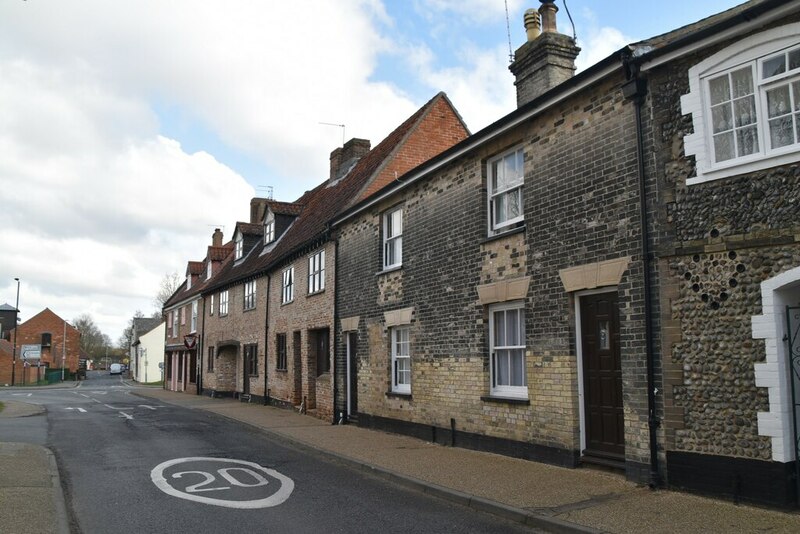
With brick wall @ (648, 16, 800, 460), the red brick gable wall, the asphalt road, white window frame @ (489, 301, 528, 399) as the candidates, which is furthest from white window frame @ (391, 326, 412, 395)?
brick wall @ (648, 16, 800, 460)

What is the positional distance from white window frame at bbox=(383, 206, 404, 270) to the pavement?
4.05 meters

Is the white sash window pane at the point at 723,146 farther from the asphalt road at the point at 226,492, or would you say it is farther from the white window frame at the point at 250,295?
the white window frame at the point at 250,295

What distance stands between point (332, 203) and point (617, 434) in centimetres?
1445

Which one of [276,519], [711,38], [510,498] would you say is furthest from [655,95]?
[276,519]

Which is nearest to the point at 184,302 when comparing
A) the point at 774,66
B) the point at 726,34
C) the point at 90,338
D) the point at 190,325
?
the point at 190,325

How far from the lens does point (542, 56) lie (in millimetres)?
12094

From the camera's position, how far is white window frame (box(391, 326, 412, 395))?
13750mm

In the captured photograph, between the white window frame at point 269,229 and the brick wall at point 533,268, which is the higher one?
the white window frame at point 269,229

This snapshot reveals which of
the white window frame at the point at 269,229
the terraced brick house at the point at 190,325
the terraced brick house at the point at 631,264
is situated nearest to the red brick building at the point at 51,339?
the terraced brick house at the point at 190,325

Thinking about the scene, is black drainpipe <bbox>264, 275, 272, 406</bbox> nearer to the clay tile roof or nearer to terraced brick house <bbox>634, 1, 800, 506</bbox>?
the clay tile roof

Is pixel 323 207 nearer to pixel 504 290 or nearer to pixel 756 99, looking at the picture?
pixel 504 290

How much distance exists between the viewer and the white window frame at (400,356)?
13750 mm

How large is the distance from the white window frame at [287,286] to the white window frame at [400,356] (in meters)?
7.87

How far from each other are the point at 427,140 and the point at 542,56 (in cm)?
771
